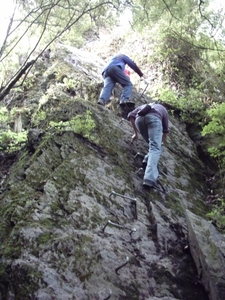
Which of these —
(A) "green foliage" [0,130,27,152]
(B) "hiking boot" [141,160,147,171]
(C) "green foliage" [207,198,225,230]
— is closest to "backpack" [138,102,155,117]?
(B) "hiking boot" [141,160,147,171]

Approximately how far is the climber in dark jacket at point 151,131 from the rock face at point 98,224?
0.23m

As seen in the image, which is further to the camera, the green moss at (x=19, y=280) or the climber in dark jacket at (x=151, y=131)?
the climber in dark jacket at (x=151, y=131)

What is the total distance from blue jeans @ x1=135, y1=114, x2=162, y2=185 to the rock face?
242 mm

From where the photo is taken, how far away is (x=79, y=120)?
6469mm

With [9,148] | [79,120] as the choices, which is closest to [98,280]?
[79,120]

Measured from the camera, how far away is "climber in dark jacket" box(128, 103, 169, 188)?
5.89 meters

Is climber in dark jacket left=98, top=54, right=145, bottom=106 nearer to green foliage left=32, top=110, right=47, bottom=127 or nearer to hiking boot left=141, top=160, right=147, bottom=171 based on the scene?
green foliage left=32, top=110, right=47, bottom=127

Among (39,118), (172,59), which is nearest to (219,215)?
(39,118)

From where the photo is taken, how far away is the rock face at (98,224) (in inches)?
143

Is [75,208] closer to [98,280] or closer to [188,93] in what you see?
[98,280]

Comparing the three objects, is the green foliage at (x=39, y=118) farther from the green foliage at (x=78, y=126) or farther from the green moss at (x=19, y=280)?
the green moss at (x=19, y=280)

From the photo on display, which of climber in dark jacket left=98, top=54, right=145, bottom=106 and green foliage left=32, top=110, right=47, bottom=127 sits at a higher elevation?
climber in dark jacket left=98, top=54, right=145, bottom=106

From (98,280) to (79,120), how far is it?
3.43 metres

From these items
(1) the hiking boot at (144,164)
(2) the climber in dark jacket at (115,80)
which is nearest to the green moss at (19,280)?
(1) the hiking boot at (144,164)
